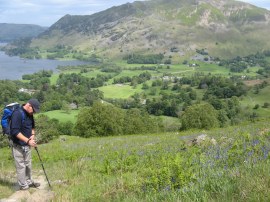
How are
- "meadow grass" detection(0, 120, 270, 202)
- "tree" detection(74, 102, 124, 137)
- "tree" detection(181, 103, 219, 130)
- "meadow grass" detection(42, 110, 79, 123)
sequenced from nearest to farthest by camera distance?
"meadow grass" detection(0, 120, 270, 202), "tree" detection(74, 102, 124, 137), "tree" detection(181, 103, 219, 130), "meadow grass" detection(42, 110, 79, 123)

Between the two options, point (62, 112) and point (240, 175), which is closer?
point (240, 175)

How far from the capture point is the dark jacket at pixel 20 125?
10.8 m

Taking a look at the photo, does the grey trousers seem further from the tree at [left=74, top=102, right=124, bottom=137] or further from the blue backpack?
the tree at [left=74, top=102, right=124, bottom=137]

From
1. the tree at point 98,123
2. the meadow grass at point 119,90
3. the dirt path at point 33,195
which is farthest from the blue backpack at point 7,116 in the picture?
the meadow grass at point 119,90

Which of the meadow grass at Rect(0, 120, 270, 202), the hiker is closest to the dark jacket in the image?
the hiker

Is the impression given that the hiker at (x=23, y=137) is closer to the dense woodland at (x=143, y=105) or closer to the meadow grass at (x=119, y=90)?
the dense woodland at (x=143, y=105)

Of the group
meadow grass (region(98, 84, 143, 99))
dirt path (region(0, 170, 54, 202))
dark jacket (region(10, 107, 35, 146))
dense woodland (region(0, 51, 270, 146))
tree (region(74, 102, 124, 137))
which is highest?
dark jacket (region(10, 107, 35, 146))

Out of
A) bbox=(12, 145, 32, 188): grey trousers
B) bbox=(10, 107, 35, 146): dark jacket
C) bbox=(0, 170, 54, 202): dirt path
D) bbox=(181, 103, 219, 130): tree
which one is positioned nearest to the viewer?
bbox=(0, 170, 54, 202): dirt path

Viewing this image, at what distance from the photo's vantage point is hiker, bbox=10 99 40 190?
1085 centimetres

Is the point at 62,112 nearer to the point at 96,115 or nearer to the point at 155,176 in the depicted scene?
the point at 96,115

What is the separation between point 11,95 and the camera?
162 m

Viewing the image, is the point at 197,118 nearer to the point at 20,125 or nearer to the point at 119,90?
the point at 20,125

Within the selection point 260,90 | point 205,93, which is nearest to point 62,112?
point 205,93

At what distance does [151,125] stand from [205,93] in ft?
321
